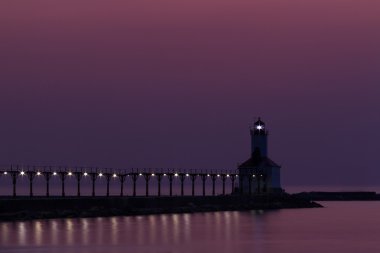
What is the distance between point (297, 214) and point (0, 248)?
5449cm

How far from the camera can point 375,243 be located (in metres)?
80.0

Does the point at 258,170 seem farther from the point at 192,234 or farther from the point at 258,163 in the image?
the point at 192,234

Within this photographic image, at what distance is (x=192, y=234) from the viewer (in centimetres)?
8469

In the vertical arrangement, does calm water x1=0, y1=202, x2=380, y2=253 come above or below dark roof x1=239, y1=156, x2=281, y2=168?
below

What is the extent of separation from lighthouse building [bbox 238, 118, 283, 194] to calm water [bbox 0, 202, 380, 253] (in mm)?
18428

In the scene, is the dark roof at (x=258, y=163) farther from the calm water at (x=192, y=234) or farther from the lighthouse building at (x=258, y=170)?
the calm water at (x=192, y=234)

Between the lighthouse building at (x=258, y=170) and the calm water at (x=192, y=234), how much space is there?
18428 millimetres

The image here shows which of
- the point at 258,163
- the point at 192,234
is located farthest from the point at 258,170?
the point at 192,234

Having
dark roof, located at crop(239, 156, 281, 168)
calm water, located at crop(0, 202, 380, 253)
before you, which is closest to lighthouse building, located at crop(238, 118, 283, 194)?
dark roof, located at crop(239, 156, 281, 168)

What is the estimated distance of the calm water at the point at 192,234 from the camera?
74000 mm

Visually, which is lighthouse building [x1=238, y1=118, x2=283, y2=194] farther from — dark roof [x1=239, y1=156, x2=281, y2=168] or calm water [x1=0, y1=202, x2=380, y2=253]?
calm water [x1=0, y1=202, x2=380, y2=253]

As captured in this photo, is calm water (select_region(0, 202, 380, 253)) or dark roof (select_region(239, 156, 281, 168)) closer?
calm water (select_region(0, 202, 380, 253))

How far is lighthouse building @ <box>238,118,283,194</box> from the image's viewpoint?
A: 5074 inches

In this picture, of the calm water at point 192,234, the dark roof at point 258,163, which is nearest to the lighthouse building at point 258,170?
the dark roof at point 258,163
